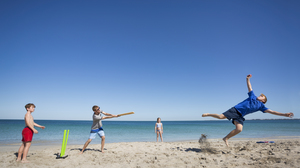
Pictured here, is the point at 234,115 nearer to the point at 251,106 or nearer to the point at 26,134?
the point at 251,106

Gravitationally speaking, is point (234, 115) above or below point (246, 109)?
below

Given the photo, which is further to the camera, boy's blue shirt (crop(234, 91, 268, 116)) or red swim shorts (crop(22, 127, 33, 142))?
boy's blue shirt (crop(234, 91, 268, 116))

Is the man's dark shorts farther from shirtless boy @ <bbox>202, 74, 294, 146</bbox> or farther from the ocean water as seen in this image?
the ocean water

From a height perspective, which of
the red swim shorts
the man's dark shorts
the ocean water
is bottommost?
the ocean water

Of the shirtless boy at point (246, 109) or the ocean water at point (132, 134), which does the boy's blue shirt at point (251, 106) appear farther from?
the ocean water at point (132, 134)

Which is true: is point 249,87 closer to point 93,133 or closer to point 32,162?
point 93,133

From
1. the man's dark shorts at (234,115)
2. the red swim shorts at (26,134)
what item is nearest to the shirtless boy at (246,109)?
the man's dark shorts at (234,115)

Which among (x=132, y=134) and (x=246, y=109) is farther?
(x=132, y=134)

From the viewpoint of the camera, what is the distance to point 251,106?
206 inches

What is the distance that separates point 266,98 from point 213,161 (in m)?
2.63

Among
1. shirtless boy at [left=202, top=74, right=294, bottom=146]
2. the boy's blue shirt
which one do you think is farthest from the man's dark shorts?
the boy's blue shirt

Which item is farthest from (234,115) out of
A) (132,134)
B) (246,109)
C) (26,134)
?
(132,134)

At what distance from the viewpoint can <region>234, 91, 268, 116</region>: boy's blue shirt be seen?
520 cm

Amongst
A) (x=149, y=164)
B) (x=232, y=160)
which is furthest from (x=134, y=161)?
(x=232, y=160)
